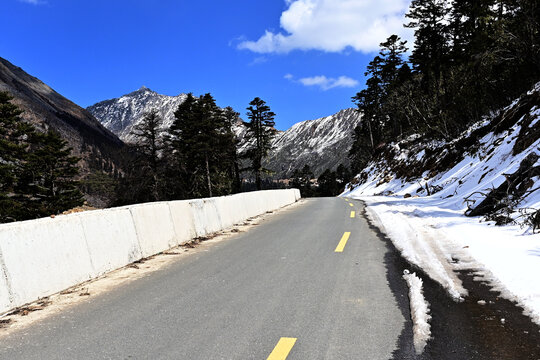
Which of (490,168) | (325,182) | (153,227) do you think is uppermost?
(153,227)

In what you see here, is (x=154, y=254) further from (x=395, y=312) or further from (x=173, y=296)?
(x=395, y=312)

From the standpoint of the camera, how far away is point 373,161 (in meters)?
51.2

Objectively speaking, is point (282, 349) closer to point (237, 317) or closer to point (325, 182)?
point (237, 317)

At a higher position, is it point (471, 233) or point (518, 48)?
point (518, 48)

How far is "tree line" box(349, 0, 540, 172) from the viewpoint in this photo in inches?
666

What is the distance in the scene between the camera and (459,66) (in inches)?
1177

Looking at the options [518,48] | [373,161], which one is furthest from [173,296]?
[373,161]

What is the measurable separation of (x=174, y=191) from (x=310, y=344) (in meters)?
31.1

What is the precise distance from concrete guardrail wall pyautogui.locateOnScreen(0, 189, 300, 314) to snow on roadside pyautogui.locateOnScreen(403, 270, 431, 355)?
460cm

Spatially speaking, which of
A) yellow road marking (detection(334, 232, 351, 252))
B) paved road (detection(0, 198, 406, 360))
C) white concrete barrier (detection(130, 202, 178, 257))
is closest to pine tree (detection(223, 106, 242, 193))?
white concrete barrier (detection(130, 202, 178, 257))

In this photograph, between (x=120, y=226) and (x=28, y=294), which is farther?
(x=120, y=226)

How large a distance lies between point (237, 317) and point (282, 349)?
2.82 feet

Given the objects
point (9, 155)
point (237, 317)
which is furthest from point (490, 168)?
point (9, 155)

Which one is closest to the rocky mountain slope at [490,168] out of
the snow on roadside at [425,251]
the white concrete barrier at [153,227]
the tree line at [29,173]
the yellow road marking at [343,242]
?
the snow on roadside at [425,251]
